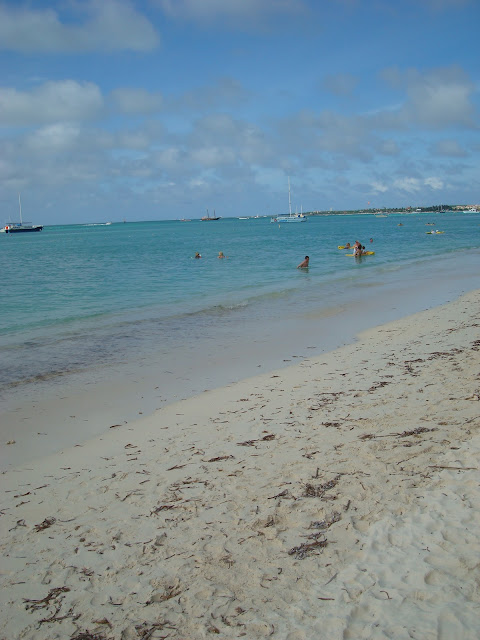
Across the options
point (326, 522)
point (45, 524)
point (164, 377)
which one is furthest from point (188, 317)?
point (326, 522)

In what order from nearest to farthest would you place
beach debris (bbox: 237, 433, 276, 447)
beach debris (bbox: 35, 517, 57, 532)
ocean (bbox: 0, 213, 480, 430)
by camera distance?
1. beach debris (bbox: 35, 517, 57, 532)
2. beach debris (bbox: 237, 433, 276, 447)
3. ocean (bbox: 0, 213, 480, 430)

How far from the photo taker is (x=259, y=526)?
4703 mm

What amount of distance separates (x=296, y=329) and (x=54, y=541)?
37.4 ft

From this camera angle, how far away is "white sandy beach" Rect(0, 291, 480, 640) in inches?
142

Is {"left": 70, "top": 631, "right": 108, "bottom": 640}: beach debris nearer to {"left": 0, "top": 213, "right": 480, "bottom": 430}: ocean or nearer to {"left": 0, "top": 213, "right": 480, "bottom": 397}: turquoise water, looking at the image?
{"left": 0, "top": 213, "right": 480, "bottom": 430}: ocean

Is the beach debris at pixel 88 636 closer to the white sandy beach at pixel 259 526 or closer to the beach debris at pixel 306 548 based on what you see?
the white sandy beach at pixel 259 526

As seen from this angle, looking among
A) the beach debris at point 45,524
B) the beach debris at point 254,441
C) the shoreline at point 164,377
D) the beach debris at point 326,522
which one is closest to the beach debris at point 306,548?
the beach debris at point 326,522

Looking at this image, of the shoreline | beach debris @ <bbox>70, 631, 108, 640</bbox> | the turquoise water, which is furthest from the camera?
the turquoise water

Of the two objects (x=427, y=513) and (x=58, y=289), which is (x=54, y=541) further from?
(x=58, y=289)

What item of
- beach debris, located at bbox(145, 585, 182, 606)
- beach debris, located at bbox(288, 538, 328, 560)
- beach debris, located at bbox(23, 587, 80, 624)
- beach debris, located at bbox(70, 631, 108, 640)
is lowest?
beach debris, located at bbox(70, 631, 108, 640)

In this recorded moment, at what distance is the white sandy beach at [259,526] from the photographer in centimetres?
362

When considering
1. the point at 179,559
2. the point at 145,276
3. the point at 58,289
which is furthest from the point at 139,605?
the point at 145,276

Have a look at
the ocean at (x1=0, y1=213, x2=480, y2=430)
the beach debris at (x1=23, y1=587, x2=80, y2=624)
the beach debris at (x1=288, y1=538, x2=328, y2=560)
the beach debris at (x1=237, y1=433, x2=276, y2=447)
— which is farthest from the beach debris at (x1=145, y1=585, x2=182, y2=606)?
the ocean at (x1=0, y1=213, x2=480, y2=430)

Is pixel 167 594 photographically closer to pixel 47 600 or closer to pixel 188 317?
pixel 47 600
